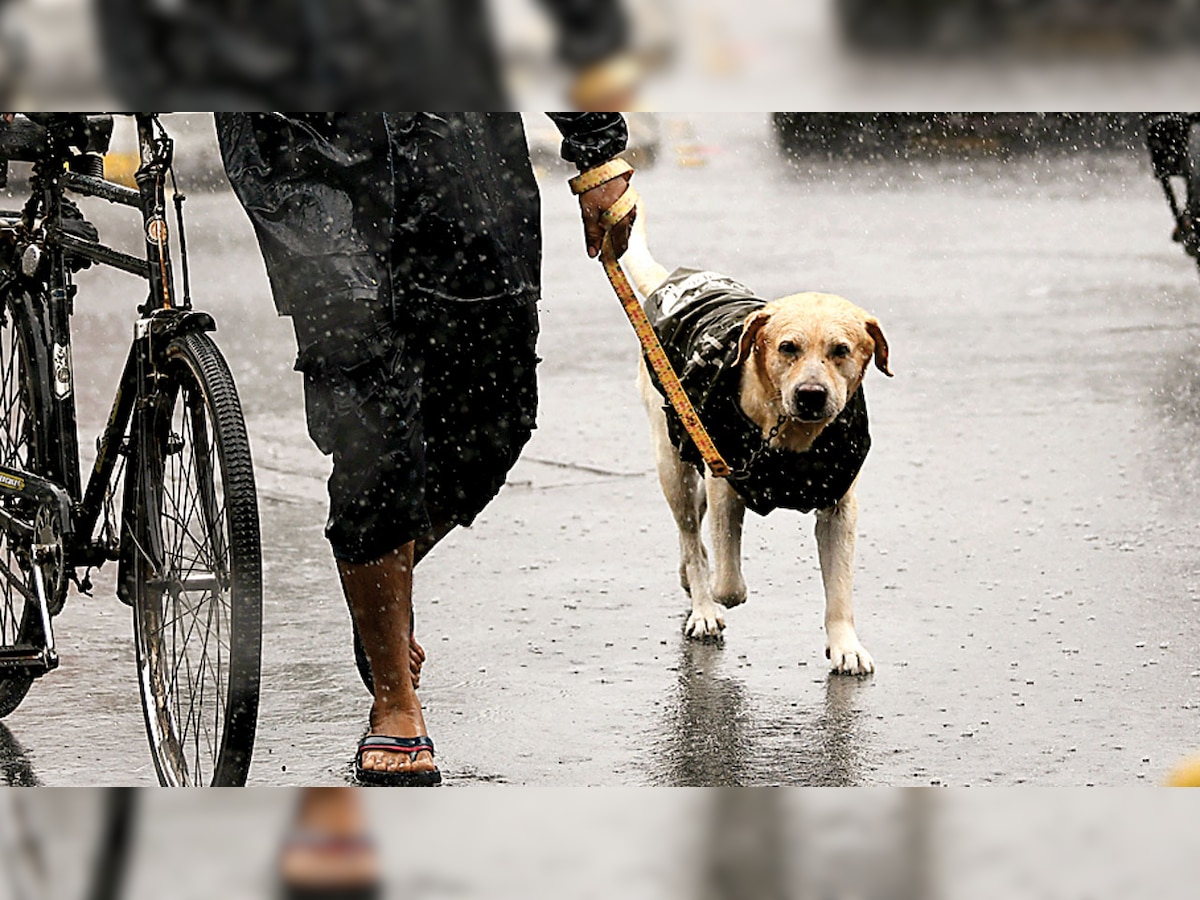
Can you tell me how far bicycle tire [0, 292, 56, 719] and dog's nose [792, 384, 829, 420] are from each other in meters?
1.44

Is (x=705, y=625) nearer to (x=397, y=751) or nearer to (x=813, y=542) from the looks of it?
(x=813, y=542)

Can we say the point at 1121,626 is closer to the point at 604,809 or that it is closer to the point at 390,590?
the point at 604,809

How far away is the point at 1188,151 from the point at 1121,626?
1371mm

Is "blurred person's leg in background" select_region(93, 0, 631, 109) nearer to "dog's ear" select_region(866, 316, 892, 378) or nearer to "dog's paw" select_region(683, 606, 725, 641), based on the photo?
"dog's ear" select_region(866, 316, 892, 378)

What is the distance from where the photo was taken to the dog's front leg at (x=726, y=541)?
397 centimetres

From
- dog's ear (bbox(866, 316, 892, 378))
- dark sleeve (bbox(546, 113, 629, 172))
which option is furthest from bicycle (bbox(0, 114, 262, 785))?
dog's ear (bbox(866, 316, 892, 378))

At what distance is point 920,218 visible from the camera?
5.88m

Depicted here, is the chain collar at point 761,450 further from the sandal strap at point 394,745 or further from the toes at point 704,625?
the sandal strap at point 394,745

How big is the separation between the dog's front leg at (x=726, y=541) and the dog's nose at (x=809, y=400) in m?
0.37

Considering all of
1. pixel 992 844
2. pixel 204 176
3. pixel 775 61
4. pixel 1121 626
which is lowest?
pixel 992 844

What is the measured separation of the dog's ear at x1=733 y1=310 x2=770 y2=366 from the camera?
372 cm

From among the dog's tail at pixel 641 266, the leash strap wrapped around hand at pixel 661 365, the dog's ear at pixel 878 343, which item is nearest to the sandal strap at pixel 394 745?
the leash strap wrapped around hand at pixel 661 365

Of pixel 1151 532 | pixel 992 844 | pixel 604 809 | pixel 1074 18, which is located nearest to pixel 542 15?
pixel 1074 18

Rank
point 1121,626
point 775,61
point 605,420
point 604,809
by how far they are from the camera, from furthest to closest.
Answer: point 605,420 < point 1121,626 < point 604,809 < point 775,61
